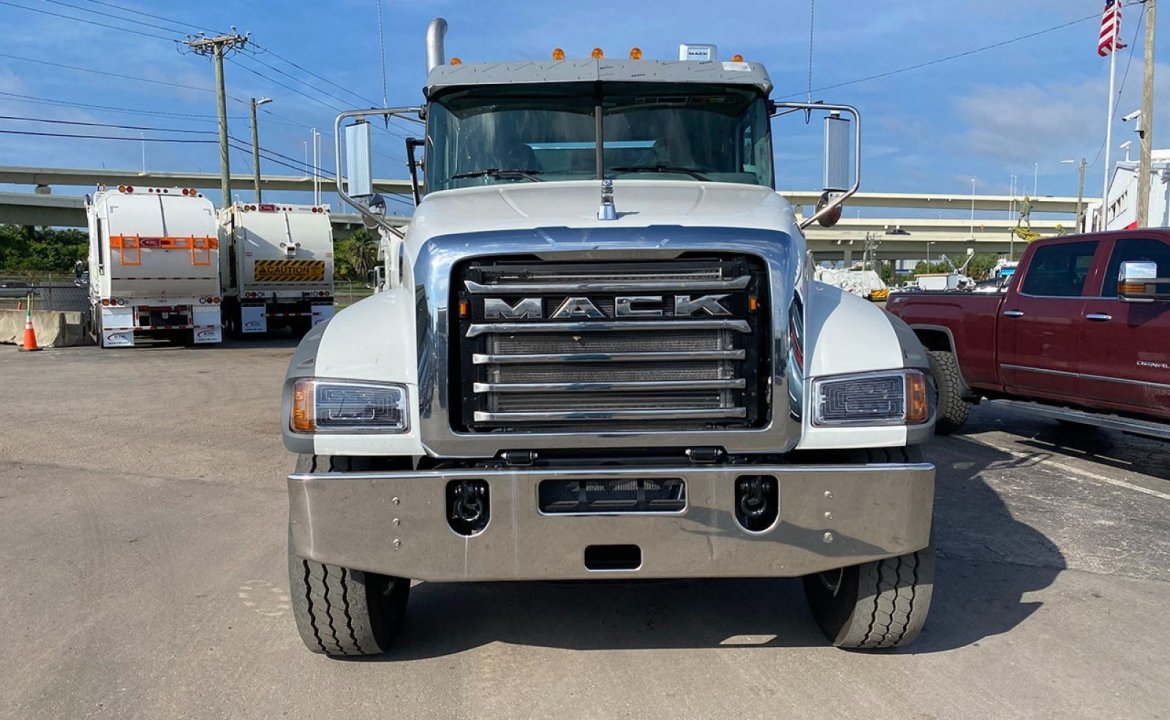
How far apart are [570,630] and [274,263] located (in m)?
20.3

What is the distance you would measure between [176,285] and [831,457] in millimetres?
19200

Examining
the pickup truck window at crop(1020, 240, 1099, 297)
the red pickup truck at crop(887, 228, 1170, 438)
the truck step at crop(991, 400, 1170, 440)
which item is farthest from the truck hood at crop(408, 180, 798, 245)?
the pickup truck window at crop(1020, 240, 1099, 297)

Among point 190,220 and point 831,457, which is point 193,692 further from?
point 190,220

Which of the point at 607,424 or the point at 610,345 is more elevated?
the point at 610,345

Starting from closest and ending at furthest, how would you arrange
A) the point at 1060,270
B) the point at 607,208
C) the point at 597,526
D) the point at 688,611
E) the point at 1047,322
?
the point at 597,526
the point at 607,208
the point at 688,611
the point at 1047,322
the point at 1060,270

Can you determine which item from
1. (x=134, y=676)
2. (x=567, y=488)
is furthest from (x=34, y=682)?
(x=567, y=488)

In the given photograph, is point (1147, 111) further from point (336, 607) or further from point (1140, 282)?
point (336, 607)

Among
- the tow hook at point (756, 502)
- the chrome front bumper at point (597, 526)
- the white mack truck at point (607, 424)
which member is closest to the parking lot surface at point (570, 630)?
the white mack truck at point (607, 424)

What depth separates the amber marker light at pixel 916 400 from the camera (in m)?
3.60

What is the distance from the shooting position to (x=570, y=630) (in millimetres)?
4352

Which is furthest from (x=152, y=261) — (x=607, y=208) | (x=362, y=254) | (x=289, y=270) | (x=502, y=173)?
(x=362, y=254)

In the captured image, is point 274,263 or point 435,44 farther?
point 274,263

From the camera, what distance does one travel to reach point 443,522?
348cm

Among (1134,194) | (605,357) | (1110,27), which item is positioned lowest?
(605,357)
